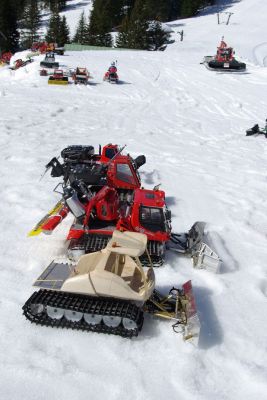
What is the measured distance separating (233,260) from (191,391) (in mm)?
3396

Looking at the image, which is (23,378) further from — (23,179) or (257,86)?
(257,86)

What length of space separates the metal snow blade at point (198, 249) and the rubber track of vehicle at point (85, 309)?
202 centimetres

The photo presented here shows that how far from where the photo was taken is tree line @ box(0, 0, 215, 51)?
58.2 meters

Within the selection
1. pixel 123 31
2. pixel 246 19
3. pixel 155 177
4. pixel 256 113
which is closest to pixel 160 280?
pixel 155 177

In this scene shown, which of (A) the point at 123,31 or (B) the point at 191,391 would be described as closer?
(B) the point at 191,391

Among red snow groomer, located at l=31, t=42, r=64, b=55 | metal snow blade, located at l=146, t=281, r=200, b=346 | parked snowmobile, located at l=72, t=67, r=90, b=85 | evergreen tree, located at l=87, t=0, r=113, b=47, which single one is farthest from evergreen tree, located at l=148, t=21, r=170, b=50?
metal snow blade, located at l=146, t=281, r=200, b=346

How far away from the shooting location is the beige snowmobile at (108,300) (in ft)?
17.0

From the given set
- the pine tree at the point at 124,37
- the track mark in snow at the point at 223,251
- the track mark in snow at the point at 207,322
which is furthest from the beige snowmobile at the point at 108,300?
the pine tree at the point at 124,37

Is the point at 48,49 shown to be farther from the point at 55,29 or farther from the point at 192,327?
the point at 192,327

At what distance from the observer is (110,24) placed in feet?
232

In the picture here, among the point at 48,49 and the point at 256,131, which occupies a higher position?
the point at 48,49

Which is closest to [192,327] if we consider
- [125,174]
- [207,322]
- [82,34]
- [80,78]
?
[207,322]

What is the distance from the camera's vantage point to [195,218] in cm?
940

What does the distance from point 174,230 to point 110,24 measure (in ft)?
230
